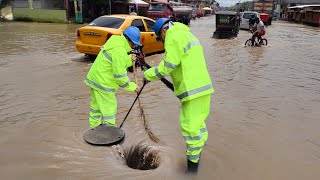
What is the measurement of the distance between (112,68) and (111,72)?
0.09 m

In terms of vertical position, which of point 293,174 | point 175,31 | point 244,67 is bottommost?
point 293,174

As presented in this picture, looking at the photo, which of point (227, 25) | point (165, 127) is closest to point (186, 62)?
point (165, 127)

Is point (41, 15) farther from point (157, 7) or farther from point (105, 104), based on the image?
point (105, 104)

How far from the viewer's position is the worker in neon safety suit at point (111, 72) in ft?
13.8

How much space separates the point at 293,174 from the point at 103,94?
2589mm

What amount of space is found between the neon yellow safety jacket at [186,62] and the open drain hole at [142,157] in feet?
3.84

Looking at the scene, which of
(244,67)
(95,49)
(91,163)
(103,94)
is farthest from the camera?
(244,67)

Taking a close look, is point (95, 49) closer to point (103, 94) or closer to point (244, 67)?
point (244, 67)

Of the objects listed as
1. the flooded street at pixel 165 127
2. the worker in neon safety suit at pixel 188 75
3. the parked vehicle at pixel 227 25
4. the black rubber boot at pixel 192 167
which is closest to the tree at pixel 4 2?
the parked vehicle at pixel 227 25

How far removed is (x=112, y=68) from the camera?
4324 millimetres

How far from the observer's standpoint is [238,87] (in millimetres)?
8164

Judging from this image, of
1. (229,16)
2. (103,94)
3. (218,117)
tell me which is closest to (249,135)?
(218,117)

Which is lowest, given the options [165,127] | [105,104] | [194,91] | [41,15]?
[165,127]

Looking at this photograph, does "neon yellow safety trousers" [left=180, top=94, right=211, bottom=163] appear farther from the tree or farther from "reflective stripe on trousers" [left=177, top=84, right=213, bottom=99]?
the tree
